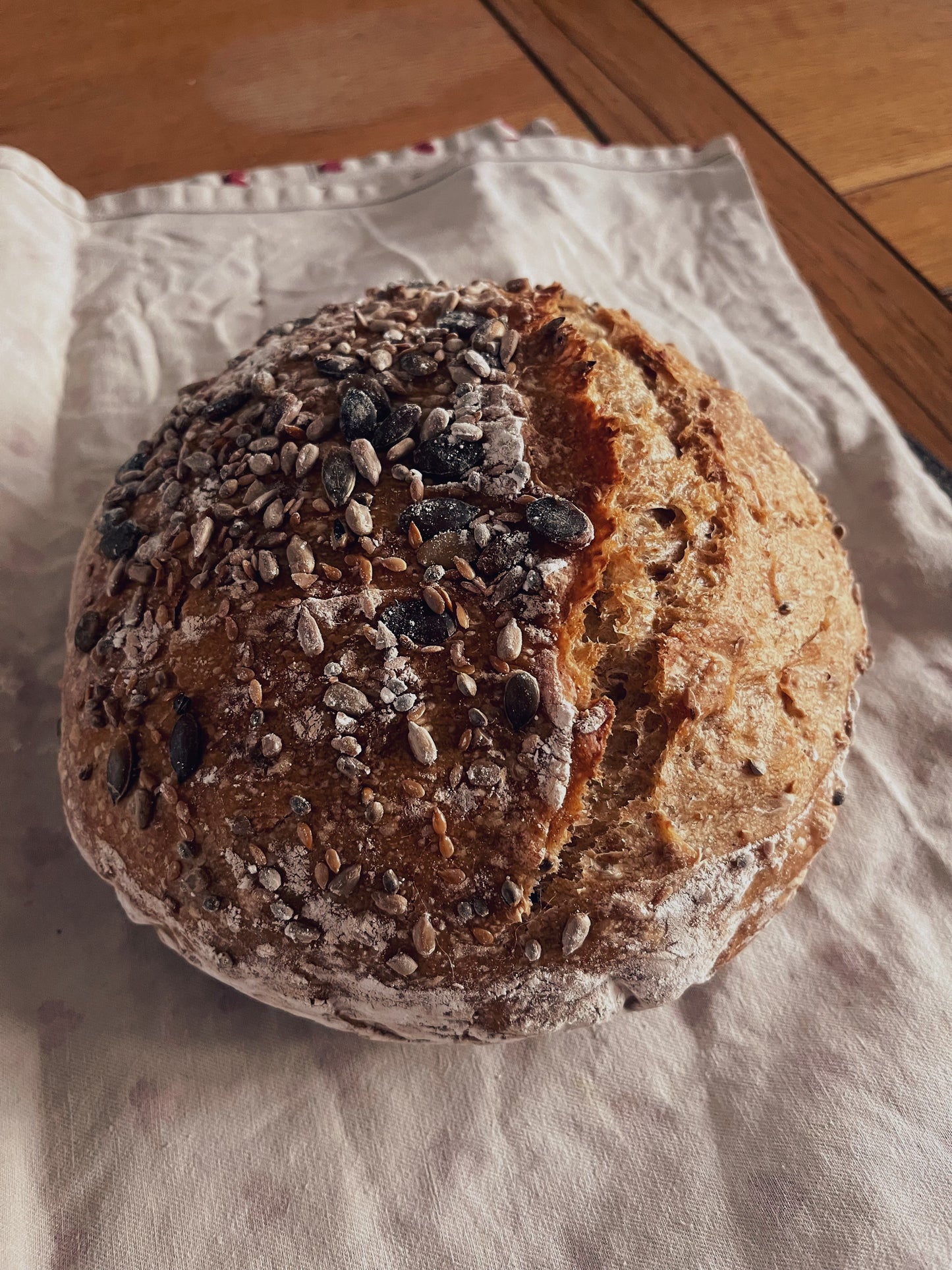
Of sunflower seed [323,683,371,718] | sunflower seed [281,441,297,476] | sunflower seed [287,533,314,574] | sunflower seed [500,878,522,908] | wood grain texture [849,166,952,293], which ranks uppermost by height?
wood grain texture [849,166,952,293]

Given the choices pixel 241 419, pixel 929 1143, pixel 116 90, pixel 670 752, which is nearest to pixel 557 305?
pixel 241 419

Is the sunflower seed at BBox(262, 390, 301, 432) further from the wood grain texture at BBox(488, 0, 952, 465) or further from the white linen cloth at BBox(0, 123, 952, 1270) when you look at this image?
the wood grain texture at BBox(488, 0, 952, 465)

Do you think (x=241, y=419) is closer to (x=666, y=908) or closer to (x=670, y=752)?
(x=670, y=752)

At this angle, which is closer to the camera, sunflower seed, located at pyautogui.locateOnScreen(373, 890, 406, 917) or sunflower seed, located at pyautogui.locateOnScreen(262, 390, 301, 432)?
sunflower seed, located at pyautogui.locateOnScreen(373, 890, 406, 917)

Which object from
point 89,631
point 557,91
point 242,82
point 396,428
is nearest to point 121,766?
point 89,631

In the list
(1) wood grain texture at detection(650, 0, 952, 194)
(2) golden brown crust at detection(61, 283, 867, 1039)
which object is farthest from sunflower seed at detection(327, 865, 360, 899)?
(1) wood grain texture at detection(650, 0, 952, 194)

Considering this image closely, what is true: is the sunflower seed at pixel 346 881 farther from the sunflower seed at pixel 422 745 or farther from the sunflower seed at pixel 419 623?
the sunflower seed at pixel 419 623
